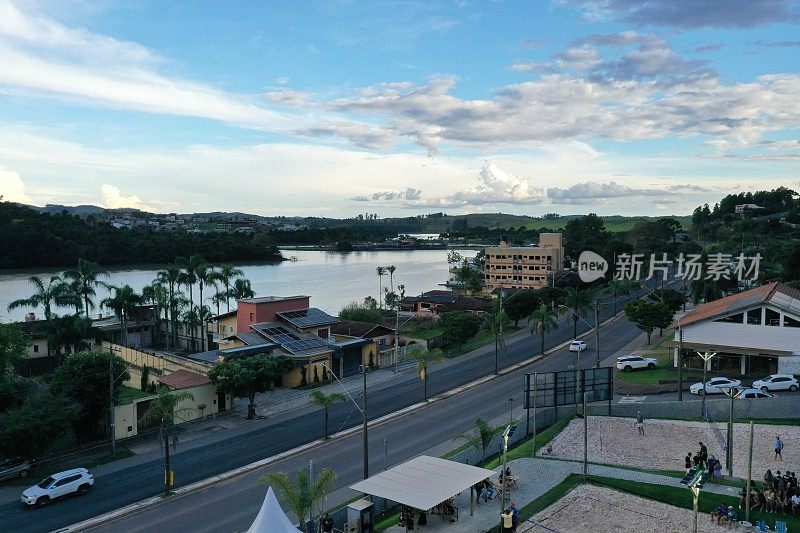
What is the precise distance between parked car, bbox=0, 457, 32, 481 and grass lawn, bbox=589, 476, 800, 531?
26985 mm

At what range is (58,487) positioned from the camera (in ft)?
90.9

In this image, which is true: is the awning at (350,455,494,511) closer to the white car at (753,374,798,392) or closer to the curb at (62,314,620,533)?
the curb at (62,314,620,533)

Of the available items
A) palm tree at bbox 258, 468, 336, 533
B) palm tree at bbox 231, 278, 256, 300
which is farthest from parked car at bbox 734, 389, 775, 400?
palm tree at bbox 231, 278, 256, 300

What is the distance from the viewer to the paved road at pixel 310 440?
26891 mm

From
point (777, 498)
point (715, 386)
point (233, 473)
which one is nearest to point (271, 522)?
point (233, 473)

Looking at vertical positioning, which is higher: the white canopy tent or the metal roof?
the metal roof

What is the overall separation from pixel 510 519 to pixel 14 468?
2433cm

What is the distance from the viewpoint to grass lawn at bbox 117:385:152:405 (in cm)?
3581

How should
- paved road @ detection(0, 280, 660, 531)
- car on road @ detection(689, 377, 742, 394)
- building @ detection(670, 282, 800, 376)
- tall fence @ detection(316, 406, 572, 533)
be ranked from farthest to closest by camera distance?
building @ detection(670, 282, 800, 376) → car on road @ detection(689, 377, 742, 394) → paved road @ detection(0, 280, 660, 531) → tall fence @ detection(316, 406, 572, 533)

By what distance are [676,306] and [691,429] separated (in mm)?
42952

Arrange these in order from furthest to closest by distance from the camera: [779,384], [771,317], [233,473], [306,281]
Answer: [306,281] → [771,317] → [779,384] → [233,473]

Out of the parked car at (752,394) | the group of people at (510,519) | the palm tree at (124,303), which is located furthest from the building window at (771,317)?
the palm tree at (124,303)

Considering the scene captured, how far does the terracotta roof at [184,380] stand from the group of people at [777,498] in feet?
101

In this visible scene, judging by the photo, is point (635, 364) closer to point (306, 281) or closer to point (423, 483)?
point (423, 483)
